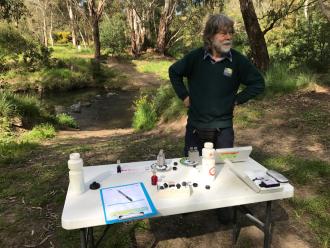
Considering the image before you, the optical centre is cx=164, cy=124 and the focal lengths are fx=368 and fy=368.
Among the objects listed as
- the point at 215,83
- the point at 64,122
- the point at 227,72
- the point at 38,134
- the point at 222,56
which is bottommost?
the point at 64,122

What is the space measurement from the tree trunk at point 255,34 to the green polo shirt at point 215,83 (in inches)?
278

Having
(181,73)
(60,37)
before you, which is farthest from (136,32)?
(181,73)

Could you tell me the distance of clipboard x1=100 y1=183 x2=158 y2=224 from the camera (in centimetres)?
252

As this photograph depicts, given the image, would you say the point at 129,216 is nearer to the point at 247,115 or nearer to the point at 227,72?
the point at 227,72

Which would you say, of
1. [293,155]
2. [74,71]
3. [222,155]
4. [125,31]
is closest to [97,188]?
[222,155]

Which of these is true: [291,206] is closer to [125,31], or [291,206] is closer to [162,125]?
[162,125]

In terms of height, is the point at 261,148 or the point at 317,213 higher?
the point at 261,148

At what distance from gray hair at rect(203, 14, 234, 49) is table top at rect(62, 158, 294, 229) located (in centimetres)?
127

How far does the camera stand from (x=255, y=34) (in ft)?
34.4

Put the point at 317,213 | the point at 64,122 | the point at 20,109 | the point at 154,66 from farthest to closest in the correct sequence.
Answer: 1. the point at 154,66
2. the point at 64,122
3. the point at 20,109
4. the point at 317,213

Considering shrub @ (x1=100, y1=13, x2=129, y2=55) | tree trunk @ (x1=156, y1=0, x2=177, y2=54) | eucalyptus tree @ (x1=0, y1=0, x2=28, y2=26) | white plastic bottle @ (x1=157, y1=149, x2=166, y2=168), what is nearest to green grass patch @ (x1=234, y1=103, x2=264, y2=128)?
white plastic bottle @ (x1=157, y1=149, x2=166, y2=168)

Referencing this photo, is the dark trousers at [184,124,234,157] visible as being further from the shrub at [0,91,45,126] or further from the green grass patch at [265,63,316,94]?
the shrub at [0,91,45,126]

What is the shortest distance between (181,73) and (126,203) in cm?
167

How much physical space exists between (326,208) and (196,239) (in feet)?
5.72
